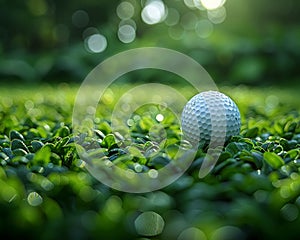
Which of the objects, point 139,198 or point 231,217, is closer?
point 231,217

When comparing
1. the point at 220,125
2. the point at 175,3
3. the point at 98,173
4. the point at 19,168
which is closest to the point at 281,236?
the point at 98,173

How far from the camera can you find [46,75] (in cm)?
969

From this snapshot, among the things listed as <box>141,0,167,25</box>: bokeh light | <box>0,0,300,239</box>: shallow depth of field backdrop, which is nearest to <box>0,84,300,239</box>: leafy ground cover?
<box>0,0,300,239</box>: shallow depth of field backdrop

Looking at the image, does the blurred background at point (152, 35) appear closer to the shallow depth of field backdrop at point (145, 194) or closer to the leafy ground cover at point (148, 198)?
the shallow depth of field backdrop at point (145, 194)

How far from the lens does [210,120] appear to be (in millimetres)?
2439

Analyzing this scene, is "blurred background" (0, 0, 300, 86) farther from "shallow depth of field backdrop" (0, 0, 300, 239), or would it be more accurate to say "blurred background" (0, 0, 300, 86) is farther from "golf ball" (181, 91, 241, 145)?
"golf ball" (181, 91, 241, 145)

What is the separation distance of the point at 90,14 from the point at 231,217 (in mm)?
17180

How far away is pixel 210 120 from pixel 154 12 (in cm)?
1562

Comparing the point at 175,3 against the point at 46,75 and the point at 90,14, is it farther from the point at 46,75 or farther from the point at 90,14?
the point at 46,75

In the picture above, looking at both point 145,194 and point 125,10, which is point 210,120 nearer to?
point 145,194

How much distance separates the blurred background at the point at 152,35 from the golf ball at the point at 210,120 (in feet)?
20.1

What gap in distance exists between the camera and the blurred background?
9.05 m

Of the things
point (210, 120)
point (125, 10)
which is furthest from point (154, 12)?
point (210, 120)

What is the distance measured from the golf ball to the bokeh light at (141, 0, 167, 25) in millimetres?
15337
